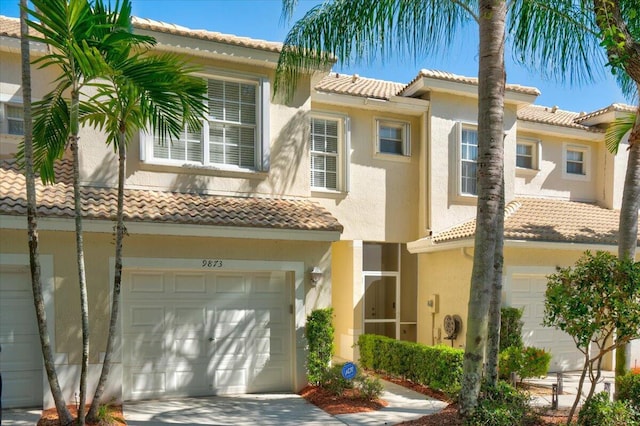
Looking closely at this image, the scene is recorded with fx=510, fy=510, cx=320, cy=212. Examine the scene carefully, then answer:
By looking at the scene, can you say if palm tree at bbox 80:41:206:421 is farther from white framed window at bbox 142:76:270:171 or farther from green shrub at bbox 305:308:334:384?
green shrub at bbox 305:308:334:384

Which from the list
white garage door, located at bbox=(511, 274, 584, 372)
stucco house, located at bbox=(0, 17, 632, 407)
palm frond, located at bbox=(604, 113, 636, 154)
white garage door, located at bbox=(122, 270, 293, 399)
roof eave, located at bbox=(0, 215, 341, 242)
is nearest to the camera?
roof eave, located at bbox=(0, 215, 341, 242)

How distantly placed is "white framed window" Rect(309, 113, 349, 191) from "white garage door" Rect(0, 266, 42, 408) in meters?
7.25

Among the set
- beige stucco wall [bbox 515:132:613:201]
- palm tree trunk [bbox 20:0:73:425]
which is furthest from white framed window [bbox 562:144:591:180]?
palm tree trunk [bbox 20:0:73:425]

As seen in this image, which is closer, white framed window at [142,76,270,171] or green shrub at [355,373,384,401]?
green shrub at [355,373,384,401]

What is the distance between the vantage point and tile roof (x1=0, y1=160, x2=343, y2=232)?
9.02m

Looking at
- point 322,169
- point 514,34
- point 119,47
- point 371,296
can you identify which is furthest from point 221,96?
point 371,296

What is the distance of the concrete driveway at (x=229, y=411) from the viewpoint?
28.1 feet

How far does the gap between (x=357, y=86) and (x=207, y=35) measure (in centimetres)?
557

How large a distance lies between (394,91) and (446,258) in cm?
560

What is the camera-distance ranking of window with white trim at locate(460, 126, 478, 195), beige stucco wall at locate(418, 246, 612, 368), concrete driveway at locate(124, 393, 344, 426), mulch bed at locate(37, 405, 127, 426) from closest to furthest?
mulch bed at locate(37, 405, 127, 426)
concrete driveway at locate(124, 393, 344, 426)
beige stucco wall at locate(418, 246, 612, 368)
window with white trim at locate(460, 126, 478, 195)

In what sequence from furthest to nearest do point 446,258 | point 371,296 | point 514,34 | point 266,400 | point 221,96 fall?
point 371,296 < point 446,258 < point 221,96 < point 266,400 < point 514,34

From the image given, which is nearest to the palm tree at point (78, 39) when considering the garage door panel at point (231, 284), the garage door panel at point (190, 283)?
the garage door panel at point (190, 283)

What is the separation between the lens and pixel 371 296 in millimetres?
14812

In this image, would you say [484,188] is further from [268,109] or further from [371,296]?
[371,296]
